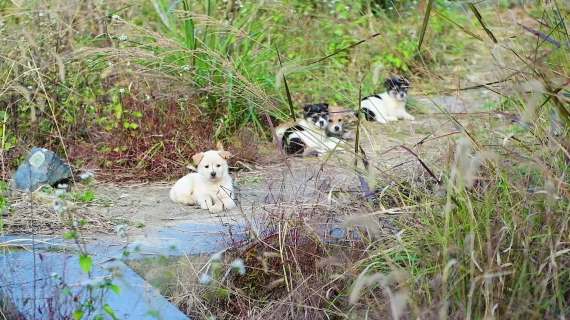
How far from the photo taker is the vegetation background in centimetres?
327

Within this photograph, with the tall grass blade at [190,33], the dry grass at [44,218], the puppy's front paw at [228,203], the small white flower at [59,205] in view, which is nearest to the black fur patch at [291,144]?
the tall grass blade at [190,33]

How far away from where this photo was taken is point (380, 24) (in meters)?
9.38

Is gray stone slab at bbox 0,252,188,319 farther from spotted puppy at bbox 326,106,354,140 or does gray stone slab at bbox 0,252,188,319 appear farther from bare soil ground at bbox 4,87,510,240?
spotted puppy at bbox 326,106,354,140

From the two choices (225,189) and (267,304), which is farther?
(225,189)

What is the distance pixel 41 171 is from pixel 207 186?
3.44 feet

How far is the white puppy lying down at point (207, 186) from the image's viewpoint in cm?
528

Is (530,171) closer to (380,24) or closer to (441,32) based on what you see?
(380,24)

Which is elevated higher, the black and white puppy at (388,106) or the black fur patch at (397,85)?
the black fur patch at (397,85)

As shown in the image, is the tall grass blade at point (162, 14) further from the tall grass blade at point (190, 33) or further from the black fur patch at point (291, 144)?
the black fur patch at point (291, 144)

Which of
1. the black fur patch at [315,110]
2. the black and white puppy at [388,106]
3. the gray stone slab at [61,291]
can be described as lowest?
the black and white puppy at [388,106]

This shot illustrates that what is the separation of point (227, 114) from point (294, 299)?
112 inches

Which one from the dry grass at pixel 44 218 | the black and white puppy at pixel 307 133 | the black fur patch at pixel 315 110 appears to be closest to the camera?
the dry grass at pixel 44 218

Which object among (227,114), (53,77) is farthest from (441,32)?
(53,77)

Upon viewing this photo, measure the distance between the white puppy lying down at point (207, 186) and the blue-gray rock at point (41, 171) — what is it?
75 cm
